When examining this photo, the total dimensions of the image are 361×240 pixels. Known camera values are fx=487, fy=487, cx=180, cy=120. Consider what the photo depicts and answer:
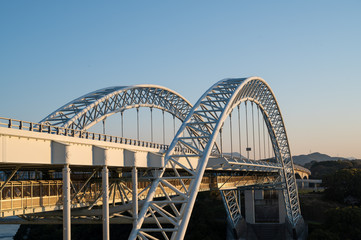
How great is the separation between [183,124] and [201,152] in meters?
2.73

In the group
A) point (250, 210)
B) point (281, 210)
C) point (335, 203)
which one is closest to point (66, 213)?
point (250, 210)

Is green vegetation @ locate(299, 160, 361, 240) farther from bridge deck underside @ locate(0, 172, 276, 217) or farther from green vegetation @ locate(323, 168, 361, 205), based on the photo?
bridge deck underside @ locate(0, 172, 276, 217)

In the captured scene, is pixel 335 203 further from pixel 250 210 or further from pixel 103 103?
pixel 103 103

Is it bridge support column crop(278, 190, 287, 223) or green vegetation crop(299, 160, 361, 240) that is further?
bridge support column crop(278, 190, 287, 223)

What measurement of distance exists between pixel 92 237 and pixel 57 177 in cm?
5446

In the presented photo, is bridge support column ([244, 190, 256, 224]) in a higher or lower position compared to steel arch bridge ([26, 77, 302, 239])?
lower

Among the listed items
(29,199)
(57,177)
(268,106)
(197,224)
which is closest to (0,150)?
(29,199)

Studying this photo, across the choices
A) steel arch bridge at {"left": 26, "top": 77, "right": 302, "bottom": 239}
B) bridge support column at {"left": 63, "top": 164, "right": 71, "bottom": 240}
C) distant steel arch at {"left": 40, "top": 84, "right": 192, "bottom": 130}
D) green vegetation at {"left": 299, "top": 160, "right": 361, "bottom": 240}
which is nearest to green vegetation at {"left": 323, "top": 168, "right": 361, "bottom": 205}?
green vegetation at {"left": 299, "top": 160, "right": 361, "bottom": 240}

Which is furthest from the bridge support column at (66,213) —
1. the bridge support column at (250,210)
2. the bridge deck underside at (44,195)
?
the bridge support column at (250,210)

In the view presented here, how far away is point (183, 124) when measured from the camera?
36094 millimetres

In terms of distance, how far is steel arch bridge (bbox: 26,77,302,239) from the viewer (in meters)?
30.6

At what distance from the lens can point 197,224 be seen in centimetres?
7944

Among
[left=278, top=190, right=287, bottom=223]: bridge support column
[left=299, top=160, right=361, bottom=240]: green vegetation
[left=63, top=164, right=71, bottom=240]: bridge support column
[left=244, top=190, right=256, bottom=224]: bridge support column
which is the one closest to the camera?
[left=63, top=164, right=71, bottom=240]: bridge support column

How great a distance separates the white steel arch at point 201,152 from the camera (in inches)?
1181
